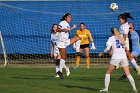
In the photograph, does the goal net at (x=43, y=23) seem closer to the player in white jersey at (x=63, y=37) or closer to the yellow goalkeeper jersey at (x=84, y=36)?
the yellow goalkeeper jersey at (x=84, y=36)

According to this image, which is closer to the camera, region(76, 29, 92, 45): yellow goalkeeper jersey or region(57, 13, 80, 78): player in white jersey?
region(57, 13, 80, 78): player in white jersey

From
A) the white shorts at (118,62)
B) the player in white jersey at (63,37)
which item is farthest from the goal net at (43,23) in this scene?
the white shorts at (118,62)

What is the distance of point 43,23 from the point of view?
31.6 m

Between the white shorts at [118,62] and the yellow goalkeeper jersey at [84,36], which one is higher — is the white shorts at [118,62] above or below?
below

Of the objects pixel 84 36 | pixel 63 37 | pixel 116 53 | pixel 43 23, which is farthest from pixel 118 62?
pixel 43 23

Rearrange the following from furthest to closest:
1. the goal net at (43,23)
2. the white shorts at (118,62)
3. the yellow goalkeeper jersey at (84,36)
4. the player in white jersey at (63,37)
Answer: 1. the goal net at (43,23)
2. the yellow goalkeeper jersey at (84,36)
3. the player in white jersey at (63,37)
4. the white shorts at (118,62)

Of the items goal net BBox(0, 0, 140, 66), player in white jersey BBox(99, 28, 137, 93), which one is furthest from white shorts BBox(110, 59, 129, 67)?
goal net BBox(0, 0, 140, 66)

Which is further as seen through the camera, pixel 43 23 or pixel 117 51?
pixel 43 23

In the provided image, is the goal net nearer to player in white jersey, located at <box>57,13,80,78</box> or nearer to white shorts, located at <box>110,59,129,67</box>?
player in white jersey, located at <box>57,13,80,78</box>

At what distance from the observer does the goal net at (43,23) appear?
102 ft

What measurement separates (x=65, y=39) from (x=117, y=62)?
17.7 feet

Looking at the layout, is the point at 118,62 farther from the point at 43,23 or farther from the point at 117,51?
the point at 43,23

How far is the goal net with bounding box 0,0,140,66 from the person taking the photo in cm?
3102

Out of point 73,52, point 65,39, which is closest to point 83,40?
point 73,52
